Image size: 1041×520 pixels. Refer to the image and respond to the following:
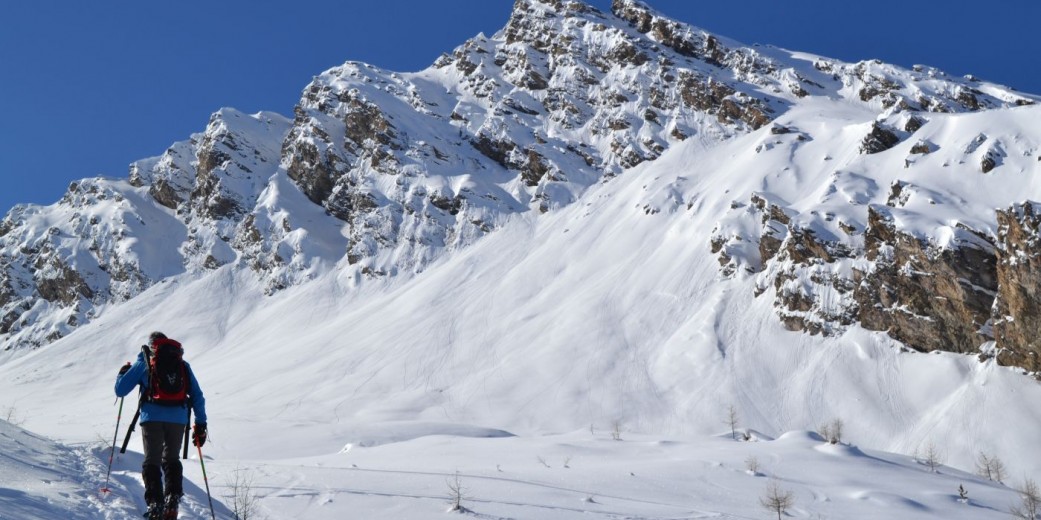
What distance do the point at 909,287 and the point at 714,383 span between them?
15612 mm

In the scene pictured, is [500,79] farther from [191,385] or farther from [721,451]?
[191,385]

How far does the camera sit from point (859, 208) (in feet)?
197

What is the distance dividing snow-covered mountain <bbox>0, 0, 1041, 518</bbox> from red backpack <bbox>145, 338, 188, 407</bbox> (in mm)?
25747

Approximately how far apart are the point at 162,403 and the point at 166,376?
300 mm

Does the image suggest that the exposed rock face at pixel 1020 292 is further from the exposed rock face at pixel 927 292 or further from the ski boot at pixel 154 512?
the ski boot at pixel 154 512

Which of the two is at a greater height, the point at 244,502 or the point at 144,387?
the point at 144,387

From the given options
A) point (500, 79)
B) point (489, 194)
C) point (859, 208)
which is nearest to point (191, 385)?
point (859, 208)

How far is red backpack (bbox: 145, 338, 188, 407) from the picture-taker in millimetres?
8430

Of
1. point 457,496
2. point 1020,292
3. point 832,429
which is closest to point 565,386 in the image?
point 832,429

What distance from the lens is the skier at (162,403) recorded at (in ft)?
26.4

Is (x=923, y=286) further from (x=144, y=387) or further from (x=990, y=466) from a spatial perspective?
(x=144, y=387)

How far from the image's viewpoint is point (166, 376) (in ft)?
27.9

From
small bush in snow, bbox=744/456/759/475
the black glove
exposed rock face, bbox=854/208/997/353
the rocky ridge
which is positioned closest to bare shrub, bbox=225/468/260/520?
the black glove

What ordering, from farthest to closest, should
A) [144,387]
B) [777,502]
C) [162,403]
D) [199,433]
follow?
[777,502]
[199,433]
[144,387]
[162,403]
